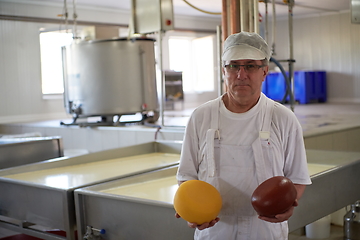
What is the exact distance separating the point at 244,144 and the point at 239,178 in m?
0.11

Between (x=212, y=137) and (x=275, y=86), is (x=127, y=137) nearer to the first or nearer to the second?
(x=212, y=137)

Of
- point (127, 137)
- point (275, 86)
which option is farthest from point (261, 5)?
point (127, 137)

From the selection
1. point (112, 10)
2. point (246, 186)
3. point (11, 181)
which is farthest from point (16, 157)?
point (112, 10)

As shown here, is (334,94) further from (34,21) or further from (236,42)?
(236,42)

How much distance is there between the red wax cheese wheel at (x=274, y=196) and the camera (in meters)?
1.29

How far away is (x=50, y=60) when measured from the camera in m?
8.98

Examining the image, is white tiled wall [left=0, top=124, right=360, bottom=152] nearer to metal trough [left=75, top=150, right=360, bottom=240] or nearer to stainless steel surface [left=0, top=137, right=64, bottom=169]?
metal trough [left=75, top=150, right=360, bottom=240]

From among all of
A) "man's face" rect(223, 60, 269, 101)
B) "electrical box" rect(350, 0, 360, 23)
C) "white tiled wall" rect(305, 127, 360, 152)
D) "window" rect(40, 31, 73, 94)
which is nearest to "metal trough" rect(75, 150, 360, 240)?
"man's face" rect(223, 60, 269, 101)

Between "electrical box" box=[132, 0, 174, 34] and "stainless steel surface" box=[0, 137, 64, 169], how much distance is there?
1609mm

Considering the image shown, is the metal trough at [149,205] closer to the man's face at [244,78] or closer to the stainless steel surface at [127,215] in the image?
the stainless steel surface at [127,215]

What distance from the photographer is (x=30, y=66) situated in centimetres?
862

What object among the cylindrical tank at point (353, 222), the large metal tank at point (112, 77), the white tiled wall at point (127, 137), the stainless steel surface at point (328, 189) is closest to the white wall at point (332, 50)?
the large metal tank at point (112, 77)

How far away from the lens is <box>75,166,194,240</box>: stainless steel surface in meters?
1.81

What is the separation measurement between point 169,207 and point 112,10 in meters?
8.78
